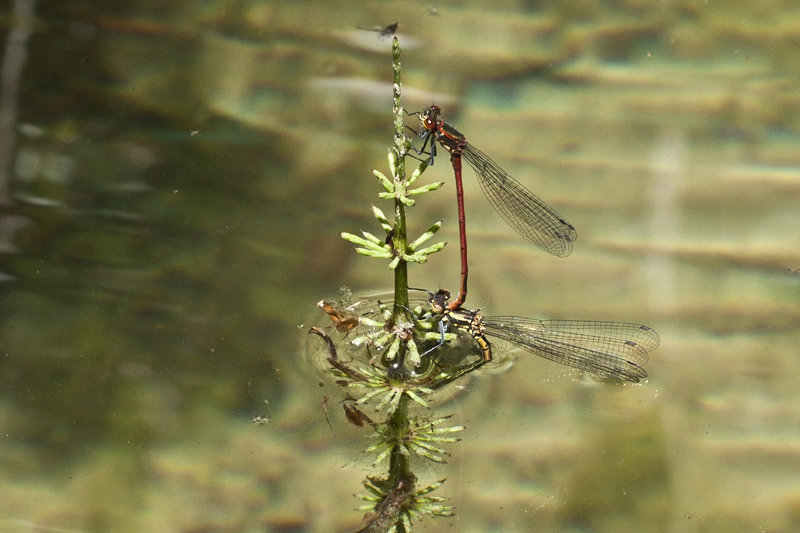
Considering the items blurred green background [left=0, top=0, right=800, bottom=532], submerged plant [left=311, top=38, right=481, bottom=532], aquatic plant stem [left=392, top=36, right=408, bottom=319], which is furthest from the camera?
blurred green background [left=0, top=0, right=800, bottom=532]

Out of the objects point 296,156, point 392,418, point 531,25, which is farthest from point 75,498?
point 531,25

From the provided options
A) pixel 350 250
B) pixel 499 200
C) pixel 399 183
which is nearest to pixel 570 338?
pixel 499 200

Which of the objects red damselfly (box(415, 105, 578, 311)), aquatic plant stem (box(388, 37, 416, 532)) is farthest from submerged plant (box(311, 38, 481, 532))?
red damselfly (box(415, 105, 578, 311))

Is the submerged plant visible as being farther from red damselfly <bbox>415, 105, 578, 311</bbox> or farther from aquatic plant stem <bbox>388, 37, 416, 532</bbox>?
red damselfly <bbox>415, 105, 578, 311</bbox>

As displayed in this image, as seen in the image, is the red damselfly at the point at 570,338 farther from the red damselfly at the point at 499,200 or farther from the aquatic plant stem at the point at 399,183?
the aquatic plant stem at the point at 399,183

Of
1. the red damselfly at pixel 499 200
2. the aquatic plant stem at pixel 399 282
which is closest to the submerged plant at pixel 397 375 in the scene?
the aquatic plant stem at pixel 399 282

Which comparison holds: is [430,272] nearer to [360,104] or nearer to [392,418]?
[392,418]
